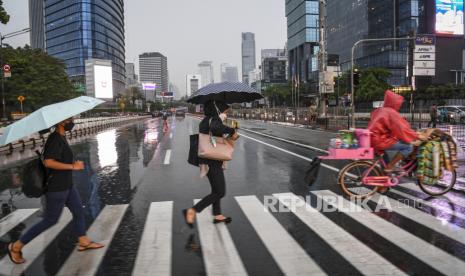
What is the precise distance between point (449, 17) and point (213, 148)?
72.4m

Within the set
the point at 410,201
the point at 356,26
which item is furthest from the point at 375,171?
the point at 356,26

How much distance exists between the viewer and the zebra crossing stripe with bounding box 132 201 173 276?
4746mm

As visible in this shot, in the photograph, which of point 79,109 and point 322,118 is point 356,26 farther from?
point 79,109

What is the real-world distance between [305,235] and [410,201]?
278 centimetres

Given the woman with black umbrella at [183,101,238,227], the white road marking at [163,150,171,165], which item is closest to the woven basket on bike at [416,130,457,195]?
the woman with black umbrella at [183,101,238,227]

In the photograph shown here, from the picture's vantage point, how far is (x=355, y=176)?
25.0ft

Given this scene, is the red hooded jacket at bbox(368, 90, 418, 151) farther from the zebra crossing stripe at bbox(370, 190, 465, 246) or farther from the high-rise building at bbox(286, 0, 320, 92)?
the high-rise building at bbox(286, 0, 320, 92)

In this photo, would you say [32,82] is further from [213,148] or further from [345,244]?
[345,244]

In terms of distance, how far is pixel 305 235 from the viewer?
580 cm

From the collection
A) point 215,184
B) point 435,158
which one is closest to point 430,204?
point 435,158

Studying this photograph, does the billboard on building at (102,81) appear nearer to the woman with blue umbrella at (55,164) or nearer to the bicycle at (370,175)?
the bicycle at (370,175)

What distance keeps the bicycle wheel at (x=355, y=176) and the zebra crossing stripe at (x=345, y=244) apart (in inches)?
32.6

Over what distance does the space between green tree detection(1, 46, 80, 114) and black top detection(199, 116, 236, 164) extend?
49.7 meters

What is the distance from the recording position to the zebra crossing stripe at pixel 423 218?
5738mm
